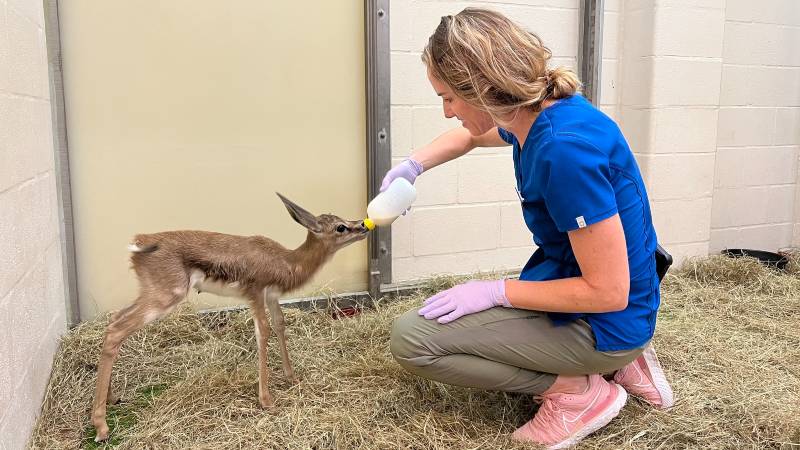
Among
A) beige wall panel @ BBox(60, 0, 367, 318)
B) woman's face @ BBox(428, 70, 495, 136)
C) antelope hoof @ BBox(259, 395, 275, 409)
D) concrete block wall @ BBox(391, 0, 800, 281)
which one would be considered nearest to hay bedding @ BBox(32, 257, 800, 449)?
antelope hoof @ BBox(259, 395, 275, 409)

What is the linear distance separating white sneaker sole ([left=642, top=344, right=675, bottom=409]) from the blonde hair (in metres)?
1.15

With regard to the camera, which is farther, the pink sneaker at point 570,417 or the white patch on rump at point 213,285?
the white patch on rump at point 213,285

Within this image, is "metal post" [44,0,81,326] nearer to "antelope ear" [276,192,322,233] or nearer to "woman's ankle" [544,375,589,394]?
"antelope ear" [276,192,322,233]

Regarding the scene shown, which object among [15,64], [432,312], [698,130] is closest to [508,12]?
[698,130]

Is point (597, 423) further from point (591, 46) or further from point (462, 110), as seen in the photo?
point (591, 46)

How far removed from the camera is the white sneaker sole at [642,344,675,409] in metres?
2.59

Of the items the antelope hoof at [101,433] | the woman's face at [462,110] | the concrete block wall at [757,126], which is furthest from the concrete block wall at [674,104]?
the antelope hoof at [101,433]

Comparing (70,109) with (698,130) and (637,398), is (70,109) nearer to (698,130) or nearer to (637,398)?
(637,398)

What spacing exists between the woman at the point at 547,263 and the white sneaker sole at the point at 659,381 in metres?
0.25

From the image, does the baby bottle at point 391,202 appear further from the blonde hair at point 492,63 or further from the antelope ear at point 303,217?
the blonde hair at point 492,63

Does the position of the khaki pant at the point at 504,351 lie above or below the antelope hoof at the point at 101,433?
above

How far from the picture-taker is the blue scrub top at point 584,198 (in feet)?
6.41

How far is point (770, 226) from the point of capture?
5258 mm

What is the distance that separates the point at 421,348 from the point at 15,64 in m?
1.82
